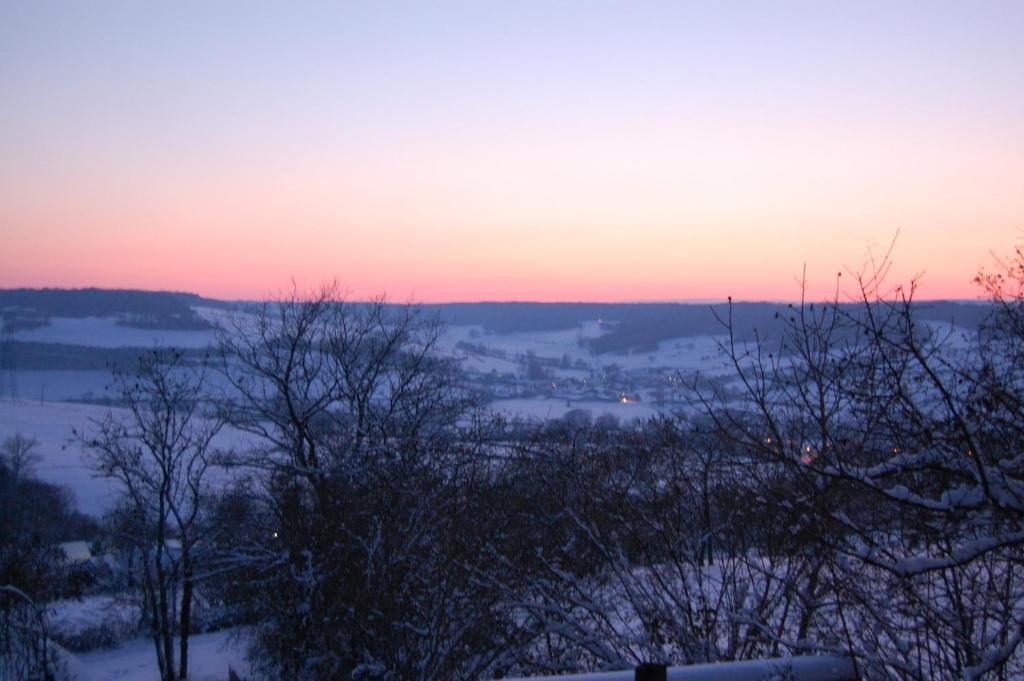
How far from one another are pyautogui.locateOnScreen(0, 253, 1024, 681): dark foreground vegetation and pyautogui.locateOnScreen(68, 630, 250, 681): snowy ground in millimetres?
3355

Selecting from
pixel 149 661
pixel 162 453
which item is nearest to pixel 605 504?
pixel 162 453

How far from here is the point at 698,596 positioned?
22.8ft

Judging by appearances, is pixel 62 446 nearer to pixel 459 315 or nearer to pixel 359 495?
pixel 459 315

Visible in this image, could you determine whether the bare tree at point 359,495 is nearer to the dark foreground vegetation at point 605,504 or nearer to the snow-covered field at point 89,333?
the dark foreground vegetation at point 605,504

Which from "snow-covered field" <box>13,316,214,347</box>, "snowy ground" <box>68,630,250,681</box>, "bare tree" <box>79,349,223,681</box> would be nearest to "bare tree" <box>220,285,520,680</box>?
"bare tree" <box>79,349,223,681</box>

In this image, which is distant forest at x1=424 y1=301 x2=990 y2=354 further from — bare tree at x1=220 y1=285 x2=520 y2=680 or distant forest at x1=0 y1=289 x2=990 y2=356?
bare tree at x1=220 y1=285 x2=520 y2=680

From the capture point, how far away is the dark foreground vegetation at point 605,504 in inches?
150

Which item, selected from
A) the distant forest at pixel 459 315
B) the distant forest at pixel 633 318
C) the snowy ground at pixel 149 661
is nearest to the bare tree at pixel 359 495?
the distant forest at pixel 633 318

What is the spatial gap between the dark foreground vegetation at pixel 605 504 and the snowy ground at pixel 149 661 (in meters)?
3.36

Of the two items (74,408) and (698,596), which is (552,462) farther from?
(74,408)

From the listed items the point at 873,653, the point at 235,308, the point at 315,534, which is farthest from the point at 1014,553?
the point at 235,308

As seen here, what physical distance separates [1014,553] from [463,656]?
650cm

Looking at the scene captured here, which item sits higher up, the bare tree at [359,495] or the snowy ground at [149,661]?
the bare tree at [359,495]

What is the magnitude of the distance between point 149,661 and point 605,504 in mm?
21608
